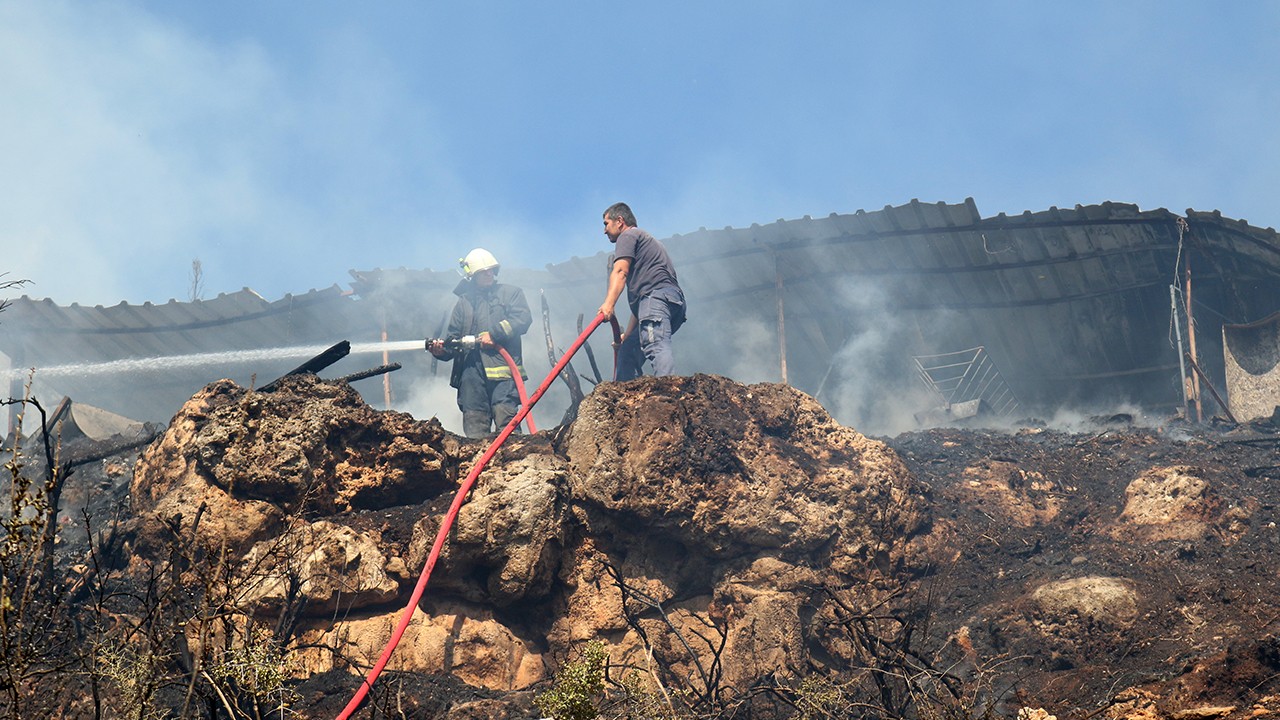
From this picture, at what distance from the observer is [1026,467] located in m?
7.51

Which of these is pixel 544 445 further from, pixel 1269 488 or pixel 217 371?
pixel 217 371

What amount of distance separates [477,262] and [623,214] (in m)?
1.89

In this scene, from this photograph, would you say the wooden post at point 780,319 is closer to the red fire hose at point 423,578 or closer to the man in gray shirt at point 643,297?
the man in gray shirt at point 643,297

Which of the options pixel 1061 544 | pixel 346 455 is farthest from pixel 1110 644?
pixel 346 455

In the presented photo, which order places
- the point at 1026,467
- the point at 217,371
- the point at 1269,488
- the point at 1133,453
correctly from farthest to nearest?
1. the point at 217,371
2. the point at 1133,453
3. the point at 1026,467
4. the point at 1269,488

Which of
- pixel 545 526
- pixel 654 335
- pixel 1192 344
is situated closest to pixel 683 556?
pixel 545 526

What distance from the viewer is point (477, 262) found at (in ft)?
29.9

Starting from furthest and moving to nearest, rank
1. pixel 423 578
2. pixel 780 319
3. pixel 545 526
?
1. pixel 780 319
2. pixel 545 526
3. pixel 423 578

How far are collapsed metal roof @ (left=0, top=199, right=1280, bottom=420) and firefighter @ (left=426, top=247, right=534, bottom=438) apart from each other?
411cm

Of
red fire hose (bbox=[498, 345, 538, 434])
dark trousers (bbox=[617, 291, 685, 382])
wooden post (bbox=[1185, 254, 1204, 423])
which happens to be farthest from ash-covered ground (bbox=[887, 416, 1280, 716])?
wooden post (bbox=[1185, 254, 1204, 423])

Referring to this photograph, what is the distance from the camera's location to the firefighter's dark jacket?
28.3 ft

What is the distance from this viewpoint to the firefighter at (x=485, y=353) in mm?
8594

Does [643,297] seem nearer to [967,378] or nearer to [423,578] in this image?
[423,578]

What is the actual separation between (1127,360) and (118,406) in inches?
594
